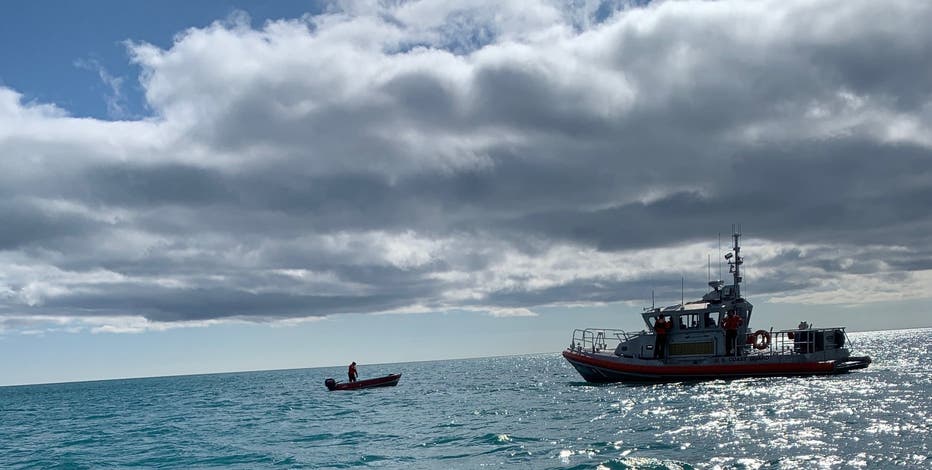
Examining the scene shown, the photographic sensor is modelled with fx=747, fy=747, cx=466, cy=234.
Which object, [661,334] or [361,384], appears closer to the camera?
[661,334]

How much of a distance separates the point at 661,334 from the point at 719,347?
12.9 ft

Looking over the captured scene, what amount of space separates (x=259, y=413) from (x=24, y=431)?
1802 centimetres

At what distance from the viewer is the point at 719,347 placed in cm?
5153

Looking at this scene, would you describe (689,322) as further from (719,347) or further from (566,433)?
(566,433)

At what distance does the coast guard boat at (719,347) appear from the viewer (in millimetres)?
50906

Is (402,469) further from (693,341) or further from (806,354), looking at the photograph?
(806,354)

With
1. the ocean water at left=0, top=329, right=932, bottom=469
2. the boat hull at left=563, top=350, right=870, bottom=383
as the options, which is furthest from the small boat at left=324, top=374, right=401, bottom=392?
the boat hull at left=563, top=350, right=870, bottom=383

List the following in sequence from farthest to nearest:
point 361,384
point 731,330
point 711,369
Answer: point 361,384
point 731,330
point 711,369

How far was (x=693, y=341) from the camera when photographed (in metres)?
52.3

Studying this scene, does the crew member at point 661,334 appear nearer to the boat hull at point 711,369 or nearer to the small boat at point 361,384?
the boat hull at point 711,369

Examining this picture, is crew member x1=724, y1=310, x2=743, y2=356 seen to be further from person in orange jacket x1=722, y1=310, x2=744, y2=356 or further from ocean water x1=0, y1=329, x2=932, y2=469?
ocean water x1=0, y1=329, x2=932, y2=469

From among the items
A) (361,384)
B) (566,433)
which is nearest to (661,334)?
(566,433)

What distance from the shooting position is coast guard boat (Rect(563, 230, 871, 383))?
50.9 m

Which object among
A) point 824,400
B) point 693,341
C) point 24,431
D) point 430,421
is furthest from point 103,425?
point 824,400
